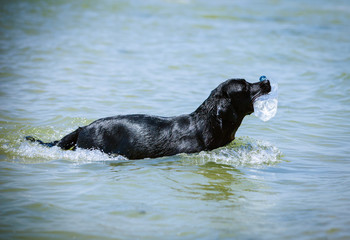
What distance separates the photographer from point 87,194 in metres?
4.98

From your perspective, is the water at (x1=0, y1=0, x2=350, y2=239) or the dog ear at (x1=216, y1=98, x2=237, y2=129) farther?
the dog ear at (x1=216, y1=98, x2=237, y2=129)

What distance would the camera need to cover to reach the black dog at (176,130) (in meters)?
6.16

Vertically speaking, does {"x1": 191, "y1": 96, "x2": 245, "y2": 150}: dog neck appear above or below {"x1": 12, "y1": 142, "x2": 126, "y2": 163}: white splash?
above

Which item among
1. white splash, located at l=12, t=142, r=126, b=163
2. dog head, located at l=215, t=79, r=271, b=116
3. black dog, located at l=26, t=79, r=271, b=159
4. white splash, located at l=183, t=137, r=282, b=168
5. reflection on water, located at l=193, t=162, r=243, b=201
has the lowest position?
reflection on water, located at l=193, t=162, r=243, b=201

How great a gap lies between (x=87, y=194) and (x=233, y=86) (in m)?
2.62

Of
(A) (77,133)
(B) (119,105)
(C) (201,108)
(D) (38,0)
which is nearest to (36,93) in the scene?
(B) (119,105)

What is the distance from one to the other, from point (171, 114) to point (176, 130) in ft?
8.45

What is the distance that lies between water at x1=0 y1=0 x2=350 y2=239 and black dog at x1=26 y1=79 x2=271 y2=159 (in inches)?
7.2

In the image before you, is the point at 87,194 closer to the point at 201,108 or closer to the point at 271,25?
the point at 201,108

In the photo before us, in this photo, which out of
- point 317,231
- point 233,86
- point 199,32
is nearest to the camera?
point 317,231

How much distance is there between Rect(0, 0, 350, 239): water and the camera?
4371 millimetres

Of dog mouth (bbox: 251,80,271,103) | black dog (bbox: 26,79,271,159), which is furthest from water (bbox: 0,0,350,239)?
dog mouth (bbox: 251,80,271,103)

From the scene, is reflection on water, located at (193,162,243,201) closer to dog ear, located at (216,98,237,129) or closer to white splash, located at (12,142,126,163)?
dog ear, located at (216,98,237,129)

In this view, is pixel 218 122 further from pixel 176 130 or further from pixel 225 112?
pixel 176 130
